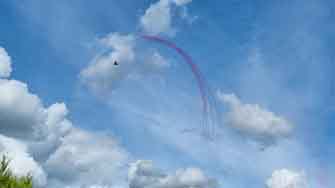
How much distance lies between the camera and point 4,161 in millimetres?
136375

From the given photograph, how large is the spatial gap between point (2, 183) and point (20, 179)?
375cm

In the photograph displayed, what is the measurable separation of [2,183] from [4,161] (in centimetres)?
371

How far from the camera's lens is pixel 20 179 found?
138 meters

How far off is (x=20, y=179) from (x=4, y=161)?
4.53 metres

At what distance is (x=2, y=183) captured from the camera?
135750 mm
